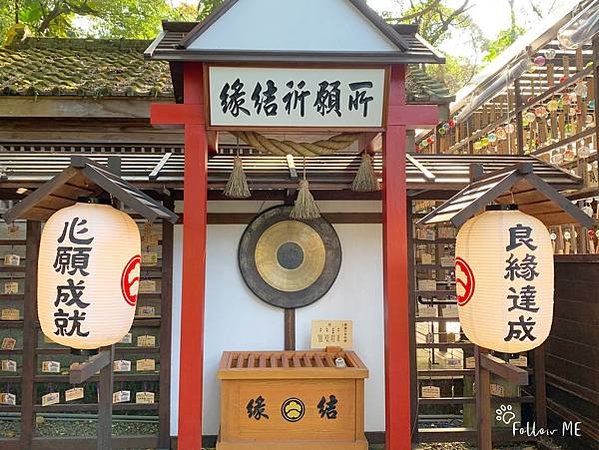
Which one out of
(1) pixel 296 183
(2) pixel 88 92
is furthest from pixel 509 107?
(2) pixel 88 92

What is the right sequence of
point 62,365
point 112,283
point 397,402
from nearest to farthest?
point 112,283 → point 397,402 → point 62,365

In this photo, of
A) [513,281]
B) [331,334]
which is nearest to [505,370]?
[513,281]

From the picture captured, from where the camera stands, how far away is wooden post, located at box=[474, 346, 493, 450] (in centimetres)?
344

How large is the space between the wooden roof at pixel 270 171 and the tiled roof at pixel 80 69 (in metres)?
1.09

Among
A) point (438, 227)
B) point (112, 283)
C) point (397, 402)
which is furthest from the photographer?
point (438, 227)

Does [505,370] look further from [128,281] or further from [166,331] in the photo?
[166,331]

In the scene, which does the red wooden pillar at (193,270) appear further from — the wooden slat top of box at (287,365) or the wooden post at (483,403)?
the wooden post at (483,403)

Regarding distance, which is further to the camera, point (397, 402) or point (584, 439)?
point (584, 439)

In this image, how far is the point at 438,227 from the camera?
5.73 metres

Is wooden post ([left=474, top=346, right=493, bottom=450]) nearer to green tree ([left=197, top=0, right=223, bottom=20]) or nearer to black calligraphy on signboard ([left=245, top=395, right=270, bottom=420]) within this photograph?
→ black calligraphy on signboard ([left=245, top=395, right=270, bottom=420])

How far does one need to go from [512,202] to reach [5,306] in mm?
5472

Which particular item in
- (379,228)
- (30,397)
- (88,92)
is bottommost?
(30,397)

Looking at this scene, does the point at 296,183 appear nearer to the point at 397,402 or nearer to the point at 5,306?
the point at 397,402

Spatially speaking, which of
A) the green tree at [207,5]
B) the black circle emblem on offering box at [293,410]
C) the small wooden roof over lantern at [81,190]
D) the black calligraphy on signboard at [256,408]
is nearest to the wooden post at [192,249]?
the small wooden roof over lantern at [81,190]
